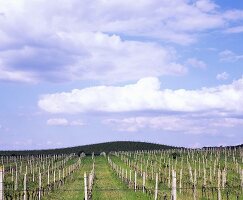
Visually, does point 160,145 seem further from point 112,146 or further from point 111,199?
point 111,199

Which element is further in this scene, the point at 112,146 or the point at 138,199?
the point at 112,146

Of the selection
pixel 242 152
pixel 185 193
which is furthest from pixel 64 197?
pixel 242 152

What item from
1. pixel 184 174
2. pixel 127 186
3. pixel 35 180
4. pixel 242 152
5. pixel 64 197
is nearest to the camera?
pixel 64 197

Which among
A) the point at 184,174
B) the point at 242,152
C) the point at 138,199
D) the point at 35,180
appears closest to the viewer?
the point at 138,199

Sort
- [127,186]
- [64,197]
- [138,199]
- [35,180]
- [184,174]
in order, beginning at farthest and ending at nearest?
[184,174], [35,180], [127,186], [64,197], [138,199]

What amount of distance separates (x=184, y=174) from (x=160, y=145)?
101301 mm

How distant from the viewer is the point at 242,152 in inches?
2837

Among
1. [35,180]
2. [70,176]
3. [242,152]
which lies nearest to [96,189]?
[35,180]

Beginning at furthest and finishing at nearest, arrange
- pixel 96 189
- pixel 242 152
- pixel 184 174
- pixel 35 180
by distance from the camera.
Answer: pixel 242 152 < pixel 184 174 < pixel 35 180 < pixel 96 189

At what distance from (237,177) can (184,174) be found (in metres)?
4.81

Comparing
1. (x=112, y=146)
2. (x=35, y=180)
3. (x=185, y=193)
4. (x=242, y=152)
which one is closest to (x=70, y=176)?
(x=35, y=180)

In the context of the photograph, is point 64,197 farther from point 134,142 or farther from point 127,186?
point 134,142

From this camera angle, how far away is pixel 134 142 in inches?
5969

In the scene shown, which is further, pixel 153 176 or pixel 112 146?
pixel 112 146
